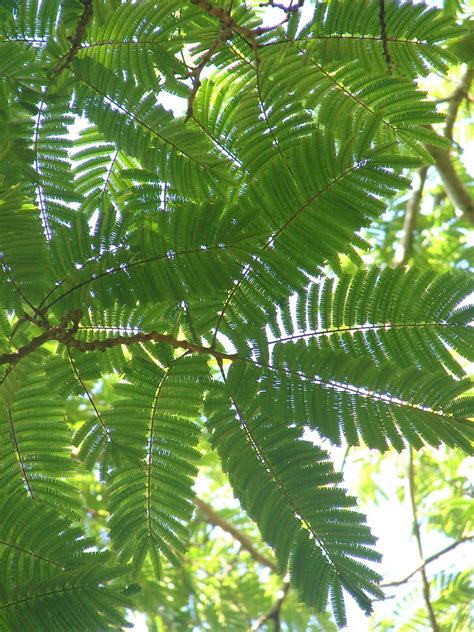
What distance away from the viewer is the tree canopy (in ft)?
5.03

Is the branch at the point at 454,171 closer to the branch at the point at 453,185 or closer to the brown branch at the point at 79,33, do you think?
the branch at the point at 453,185

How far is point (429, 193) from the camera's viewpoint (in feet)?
16.2

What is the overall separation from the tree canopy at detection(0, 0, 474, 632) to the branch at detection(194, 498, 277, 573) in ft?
7.62

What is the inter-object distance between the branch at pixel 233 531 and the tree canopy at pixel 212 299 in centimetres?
232

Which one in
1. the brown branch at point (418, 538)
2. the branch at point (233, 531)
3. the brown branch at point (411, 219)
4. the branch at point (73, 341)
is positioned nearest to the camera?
the branch at point (73, 341)

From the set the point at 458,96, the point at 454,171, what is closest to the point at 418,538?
the point at 454,171

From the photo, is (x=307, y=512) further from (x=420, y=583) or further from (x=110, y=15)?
(x=420, y=583)

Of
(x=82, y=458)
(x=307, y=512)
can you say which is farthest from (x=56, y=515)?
(x=307, y=512)

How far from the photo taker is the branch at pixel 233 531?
422cm

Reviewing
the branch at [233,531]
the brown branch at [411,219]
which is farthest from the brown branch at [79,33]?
the branch at [233,531]

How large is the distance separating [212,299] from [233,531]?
3006 millimetres

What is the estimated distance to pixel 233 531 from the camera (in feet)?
14.2

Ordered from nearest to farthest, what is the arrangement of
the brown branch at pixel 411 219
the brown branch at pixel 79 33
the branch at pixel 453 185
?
the brown branch at pixel 79 33 < the branch at pixel 453 185 < the brown branch at pixel 411 219

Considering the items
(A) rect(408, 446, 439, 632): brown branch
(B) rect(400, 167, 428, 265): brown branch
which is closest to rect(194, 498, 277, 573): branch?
(A) rect(408, 446, 439, 632): brown branch
